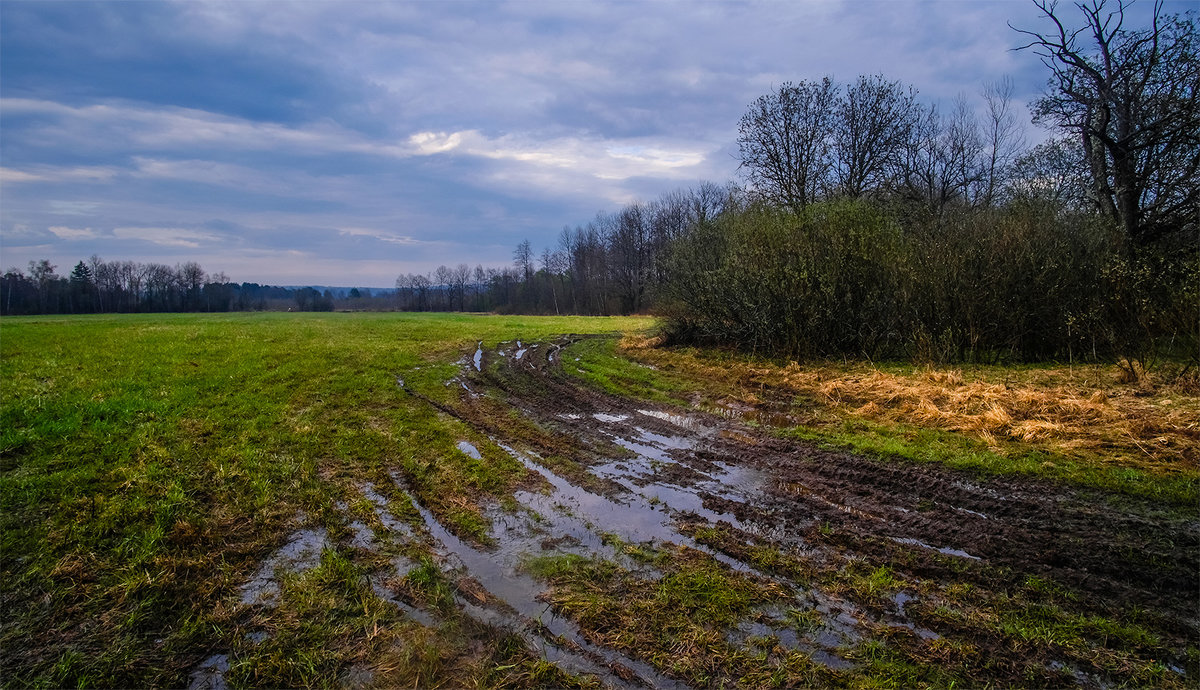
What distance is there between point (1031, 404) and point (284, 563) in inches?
347

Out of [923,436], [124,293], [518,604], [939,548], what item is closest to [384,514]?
[518,604]

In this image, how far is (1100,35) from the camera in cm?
1319

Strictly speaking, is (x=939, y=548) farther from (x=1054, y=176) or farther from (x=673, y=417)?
(x=1054, y=176)

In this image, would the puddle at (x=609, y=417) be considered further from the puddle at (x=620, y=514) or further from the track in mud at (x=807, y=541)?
the puddle at (x=620, y=514)

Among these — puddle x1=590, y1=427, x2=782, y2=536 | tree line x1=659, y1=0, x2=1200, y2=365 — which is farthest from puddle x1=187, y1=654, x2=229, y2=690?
tree line x1=659, y1=0, x2=1200, y2=365

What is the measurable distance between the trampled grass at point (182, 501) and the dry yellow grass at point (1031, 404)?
226 inches

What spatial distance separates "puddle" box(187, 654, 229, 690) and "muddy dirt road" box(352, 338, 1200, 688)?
897 mm

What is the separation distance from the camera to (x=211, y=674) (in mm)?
2773

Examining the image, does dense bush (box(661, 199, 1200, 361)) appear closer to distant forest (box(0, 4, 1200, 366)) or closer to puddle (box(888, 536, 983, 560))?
distant forest (box(0, 4, 1200, 366))

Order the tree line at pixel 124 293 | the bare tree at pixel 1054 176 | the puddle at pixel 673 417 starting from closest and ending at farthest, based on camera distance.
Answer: the puddle at pixel 673 417
the bare tree at pixel 1054 176
the tree line at pixel 124 293

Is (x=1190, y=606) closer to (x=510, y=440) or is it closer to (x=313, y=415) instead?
(x=510, y=440)

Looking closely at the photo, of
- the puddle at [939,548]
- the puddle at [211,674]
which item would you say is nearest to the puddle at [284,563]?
the puddle at [211,674]

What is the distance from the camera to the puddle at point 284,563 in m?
3.43

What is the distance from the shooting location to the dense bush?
388 inches
